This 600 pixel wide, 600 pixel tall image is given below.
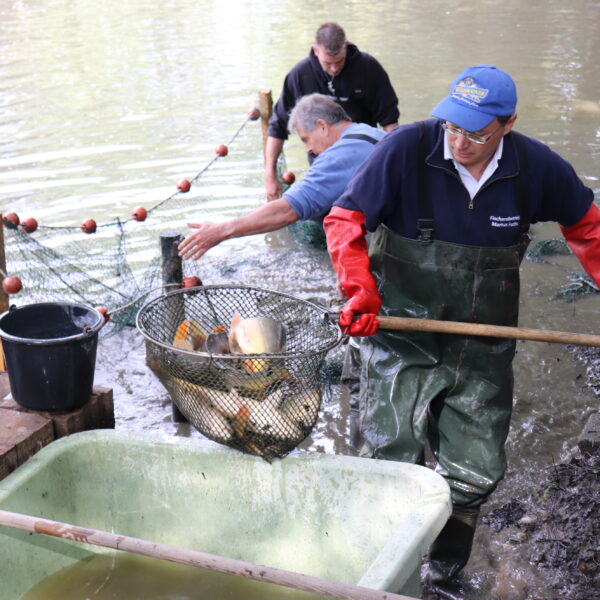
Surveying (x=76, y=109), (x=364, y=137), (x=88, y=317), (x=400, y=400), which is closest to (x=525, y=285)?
(x=364, y=137)

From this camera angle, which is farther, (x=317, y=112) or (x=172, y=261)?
(x=172, y=261)

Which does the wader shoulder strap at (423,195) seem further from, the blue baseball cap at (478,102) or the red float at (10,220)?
the red float at (10,220)

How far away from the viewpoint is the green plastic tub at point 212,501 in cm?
347

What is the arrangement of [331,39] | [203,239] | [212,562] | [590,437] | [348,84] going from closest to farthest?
[212,562], [203,239], [590,437], [331,39], [348,84]

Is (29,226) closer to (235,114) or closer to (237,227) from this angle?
(237,227)

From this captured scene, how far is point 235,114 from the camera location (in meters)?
12.8

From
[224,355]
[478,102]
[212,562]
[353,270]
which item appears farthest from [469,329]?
[212,562]

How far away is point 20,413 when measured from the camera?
3.95m

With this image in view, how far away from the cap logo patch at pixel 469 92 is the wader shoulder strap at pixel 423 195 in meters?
0.23

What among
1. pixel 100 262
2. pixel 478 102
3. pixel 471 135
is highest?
pixel 478 102

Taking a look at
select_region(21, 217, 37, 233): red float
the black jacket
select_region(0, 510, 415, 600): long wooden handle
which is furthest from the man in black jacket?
select_region(0, 510, 415, 600): long wooden handle

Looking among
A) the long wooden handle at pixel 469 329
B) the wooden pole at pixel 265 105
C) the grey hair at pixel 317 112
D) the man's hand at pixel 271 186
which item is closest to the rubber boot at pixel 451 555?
the long wooden handle at pixel 469 329

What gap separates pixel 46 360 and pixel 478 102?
6.87 feet

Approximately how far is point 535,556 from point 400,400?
1058 mm
